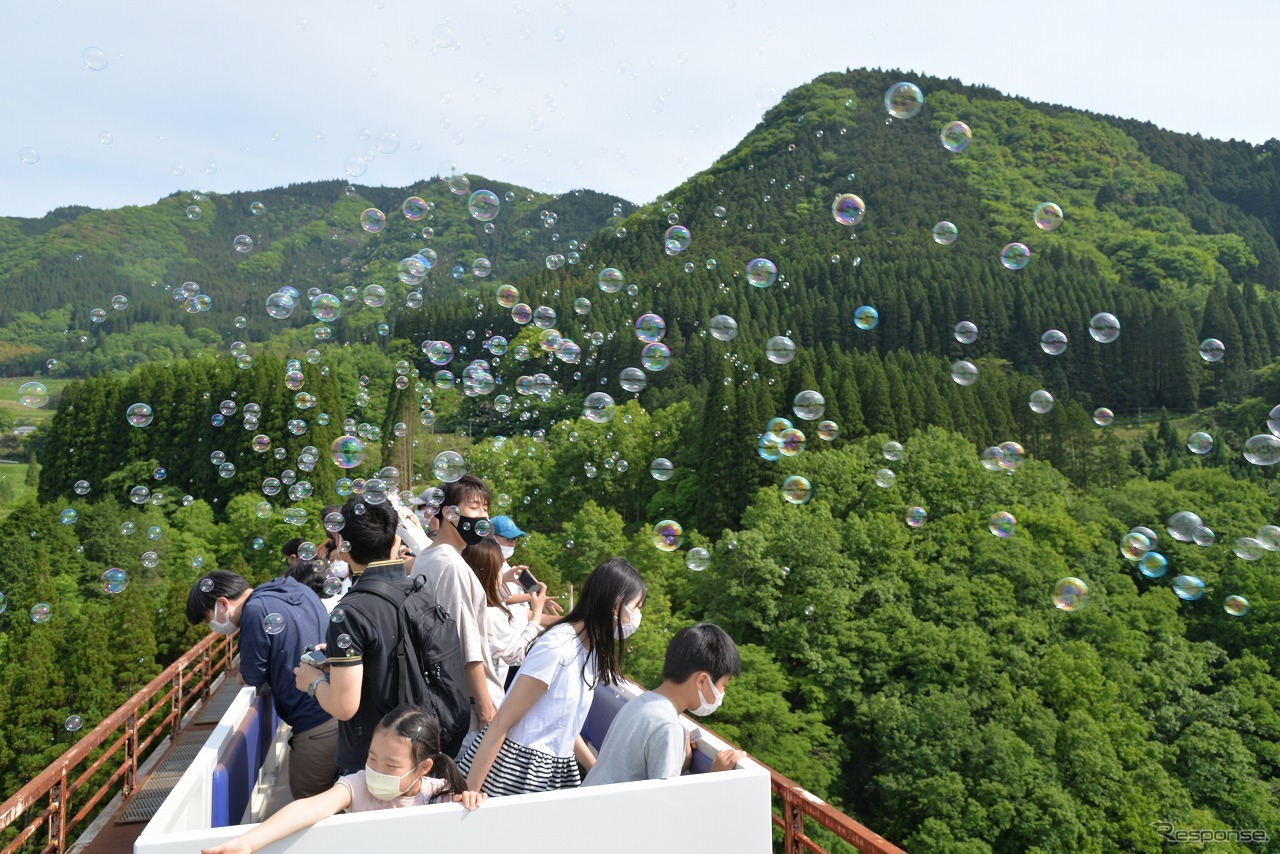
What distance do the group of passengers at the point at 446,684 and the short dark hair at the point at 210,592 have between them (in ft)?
2.07

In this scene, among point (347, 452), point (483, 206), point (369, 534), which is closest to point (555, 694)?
point (369, 534)

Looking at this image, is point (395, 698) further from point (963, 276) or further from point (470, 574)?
point (963, 276)

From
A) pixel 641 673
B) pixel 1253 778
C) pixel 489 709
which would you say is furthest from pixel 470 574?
pixel 1253 778

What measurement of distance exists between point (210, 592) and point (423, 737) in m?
2.22

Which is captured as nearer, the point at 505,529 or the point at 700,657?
the point at 700,657

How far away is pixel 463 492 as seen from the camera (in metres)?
5.08

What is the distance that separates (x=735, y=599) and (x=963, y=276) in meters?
63.6

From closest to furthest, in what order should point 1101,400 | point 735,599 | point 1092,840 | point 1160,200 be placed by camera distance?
point 1092,840 < point 735,599 < point 1101,400 < point 1160,200

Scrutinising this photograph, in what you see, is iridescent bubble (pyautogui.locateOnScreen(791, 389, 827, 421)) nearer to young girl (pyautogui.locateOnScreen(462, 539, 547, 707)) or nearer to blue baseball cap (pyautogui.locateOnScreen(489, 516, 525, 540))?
blue baseball cap (pyautogui.locateOnScreen(489, 516, 525, 540))

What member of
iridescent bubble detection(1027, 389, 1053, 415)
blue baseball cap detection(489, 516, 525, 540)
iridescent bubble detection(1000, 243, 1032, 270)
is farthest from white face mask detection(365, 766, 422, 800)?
iridescent bubble detection(1027, 389, 1053, 415)

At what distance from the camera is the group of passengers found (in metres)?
3.38

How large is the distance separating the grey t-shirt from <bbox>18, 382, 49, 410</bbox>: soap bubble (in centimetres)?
1052

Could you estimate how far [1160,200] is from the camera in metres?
130

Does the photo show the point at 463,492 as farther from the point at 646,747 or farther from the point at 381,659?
the point at 646,747
